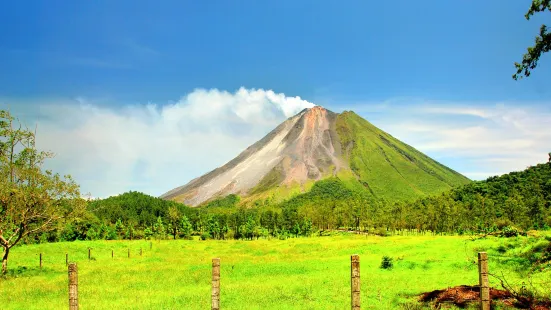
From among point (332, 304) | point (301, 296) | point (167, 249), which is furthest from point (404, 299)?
point (167, 249)

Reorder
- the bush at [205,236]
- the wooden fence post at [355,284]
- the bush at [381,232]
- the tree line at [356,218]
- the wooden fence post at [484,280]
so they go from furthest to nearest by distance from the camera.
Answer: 1. the bush at [381,232]
2. the bush at [205,236]
3. the tree line at [356,218]
4. the wooden fence post at [484,280]
5. the wooden fence post at [355,284]

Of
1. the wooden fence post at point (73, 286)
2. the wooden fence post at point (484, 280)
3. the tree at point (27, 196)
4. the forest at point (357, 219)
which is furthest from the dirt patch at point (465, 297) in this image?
the forest at point (357, 219)

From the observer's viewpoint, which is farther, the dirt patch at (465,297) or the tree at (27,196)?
the tree at (27,196)

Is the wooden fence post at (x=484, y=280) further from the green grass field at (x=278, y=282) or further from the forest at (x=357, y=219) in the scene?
the forest at (x=357, y=219)

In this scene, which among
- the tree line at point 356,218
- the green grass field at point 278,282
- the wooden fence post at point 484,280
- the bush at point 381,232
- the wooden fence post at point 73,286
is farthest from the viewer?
the bush at point 381,232

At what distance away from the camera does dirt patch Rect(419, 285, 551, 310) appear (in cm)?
1654

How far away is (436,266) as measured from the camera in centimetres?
3297

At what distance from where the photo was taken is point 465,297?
1797 centimetres

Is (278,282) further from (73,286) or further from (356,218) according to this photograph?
(356,218)

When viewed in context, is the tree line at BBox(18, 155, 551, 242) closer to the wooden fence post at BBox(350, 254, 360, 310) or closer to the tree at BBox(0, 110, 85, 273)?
the tree at BBox(0, 110, 85, 273)

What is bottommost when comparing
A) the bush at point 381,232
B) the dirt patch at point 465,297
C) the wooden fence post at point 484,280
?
the bush at point 381,232

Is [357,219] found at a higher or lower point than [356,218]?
lower

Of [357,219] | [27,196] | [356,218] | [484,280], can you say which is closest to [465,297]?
[484,280]

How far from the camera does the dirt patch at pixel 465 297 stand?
1654 cm
